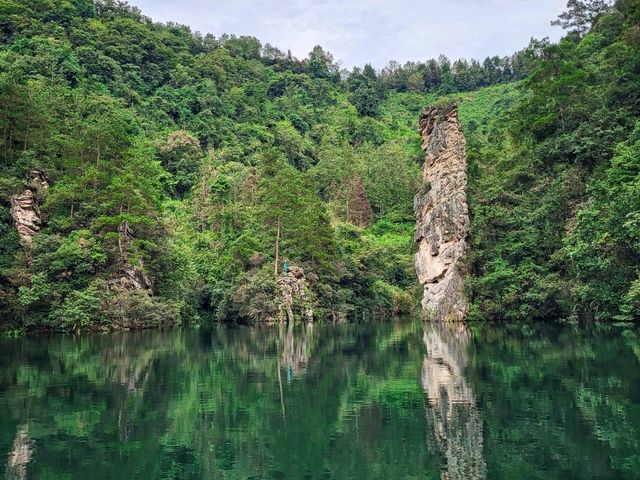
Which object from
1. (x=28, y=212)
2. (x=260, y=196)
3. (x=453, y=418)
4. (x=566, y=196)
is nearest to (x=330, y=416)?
(x=453, y=418)

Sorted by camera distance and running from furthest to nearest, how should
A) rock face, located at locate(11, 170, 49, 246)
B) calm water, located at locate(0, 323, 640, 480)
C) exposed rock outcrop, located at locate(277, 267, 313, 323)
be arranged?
exposed rock outcrop, located at locate(277, 267, 313, 323) < rock face, located at locate(11, 170, 49, 246) < calm water, located at locate(0, 323, 640, 480)

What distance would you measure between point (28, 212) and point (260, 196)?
24.8 metres

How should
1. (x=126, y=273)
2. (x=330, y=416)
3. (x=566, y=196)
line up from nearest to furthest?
(x=330, y=416)
(x=566, y=196)
(x=126, y=273)

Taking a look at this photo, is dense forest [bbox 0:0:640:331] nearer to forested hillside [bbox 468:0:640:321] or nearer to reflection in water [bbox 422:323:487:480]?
forested hillside [bbox 468:0:640:321]

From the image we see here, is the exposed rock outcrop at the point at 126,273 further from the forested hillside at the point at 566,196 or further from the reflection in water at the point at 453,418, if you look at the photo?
the reflection in water at the point at 453,418

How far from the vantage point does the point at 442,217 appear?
156 ft

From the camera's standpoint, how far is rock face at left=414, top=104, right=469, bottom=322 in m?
45.0

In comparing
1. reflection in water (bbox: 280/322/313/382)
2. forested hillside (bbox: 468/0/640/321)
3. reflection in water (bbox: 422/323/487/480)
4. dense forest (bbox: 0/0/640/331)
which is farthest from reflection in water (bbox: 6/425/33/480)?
forested hillside (bbox: 468/0/640/321)

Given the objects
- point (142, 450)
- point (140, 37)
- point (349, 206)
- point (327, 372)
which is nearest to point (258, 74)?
point (140, 37)

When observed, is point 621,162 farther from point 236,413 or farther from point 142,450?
point 142,450

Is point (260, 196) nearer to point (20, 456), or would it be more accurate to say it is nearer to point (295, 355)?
point (295, 355)

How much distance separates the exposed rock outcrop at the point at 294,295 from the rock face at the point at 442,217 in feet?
32.3

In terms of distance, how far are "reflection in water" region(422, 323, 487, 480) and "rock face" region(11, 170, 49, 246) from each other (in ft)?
97.8

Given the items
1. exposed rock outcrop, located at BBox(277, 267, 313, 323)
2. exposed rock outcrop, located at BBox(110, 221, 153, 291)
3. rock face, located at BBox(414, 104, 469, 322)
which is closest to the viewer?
exposed rock outcrop, located at BBox(110, 221, 153, 291)
